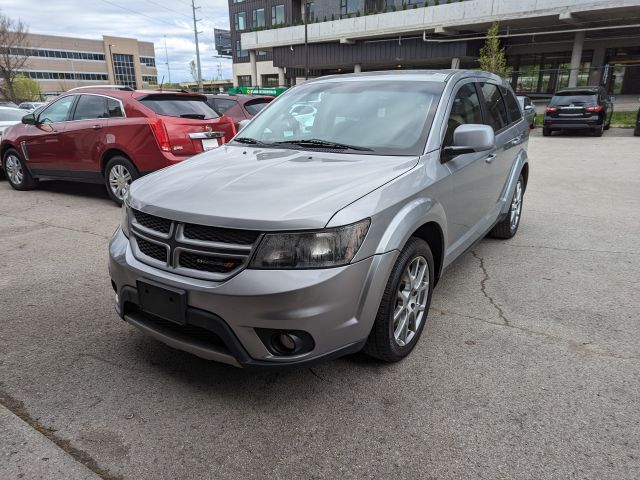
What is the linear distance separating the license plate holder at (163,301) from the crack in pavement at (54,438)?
71 centimetres

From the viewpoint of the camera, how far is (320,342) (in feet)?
7.63

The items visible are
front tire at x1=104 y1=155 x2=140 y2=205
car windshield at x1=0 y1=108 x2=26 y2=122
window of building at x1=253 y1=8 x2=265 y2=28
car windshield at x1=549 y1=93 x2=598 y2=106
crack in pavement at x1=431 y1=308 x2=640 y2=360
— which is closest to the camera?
crack in pavement at x1=431 y1=308 x2=640 y2=360

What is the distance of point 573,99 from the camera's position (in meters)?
17.0

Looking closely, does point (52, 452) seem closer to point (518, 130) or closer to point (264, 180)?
point (264, 180)

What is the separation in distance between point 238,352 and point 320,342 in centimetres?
41

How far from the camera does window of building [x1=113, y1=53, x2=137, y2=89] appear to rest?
111 meters

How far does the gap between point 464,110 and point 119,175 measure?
5115 mm

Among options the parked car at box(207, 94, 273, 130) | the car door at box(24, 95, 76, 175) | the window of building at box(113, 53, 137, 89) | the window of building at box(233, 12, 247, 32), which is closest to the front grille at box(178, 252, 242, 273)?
the car door at box(24, 95, 76, 175)

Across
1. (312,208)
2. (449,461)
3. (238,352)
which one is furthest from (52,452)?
(449,461)

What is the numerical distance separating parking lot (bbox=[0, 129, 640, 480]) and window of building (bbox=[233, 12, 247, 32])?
2306 inches

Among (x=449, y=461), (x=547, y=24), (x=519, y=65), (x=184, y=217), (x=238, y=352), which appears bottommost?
(x=449, y=461)

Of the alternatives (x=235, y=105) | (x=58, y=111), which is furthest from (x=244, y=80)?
(x=58, y=111)

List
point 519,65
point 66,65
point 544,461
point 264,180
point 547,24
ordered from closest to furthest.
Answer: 1. point 544,461
2. point 264,180
3. point 547,24
4. point 519,65
5. point 66,65

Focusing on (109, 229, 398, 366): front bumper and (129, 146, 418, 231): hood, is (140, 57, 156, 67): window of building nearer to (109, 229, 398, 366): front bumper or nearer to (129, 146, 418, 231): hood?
(129, 146, 418, 231): hood
